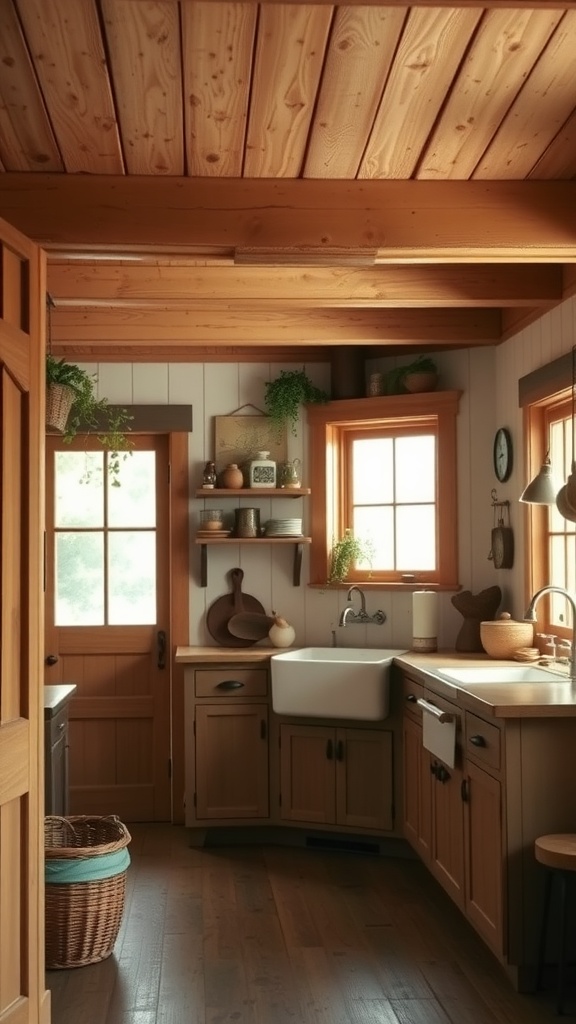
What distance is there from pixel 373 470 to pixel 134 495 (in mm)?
1334

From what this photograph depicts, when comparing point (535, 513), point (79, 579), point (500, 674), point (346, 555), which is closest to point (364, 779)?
point (500, 674)

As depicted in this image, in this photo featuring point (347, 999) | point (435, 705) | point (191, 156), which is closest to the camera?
point (191, 156)

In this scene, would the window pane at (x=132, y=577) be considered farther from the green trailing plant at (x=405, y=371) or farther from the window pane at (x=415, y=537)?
the green trailing plant at (x=405, y=371)

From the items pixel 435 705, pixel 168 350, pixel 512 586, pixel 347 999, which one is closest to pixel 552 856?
pixel 347 999

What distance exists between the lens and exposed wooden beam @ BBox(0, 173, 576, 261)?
11.2 ft

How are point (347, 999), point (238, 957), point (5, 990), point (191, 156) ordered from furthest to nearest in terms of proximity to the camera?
point (238, 957) < point (347, 999) < point (191, 156) < point (5, 990)

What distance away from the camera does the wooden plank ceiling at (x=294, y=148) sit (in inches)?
102

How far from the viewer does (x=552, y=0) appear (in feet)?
7.72

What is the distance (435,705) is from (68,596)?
2473 mm

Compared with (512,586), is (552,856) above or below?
below

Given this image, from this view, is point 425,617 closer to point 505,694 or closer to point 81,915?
point 505,694

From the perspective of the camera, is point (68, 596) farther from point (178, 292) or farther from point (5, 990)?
point (5, 990)

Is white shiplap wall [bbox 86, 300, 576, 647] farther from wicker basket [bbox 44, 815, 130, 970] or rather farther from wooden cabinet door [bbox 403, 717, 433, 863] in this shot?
wicker basket [bbox 44, 815, 130, 970]

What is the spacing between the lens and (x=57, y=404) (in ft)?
14.6
